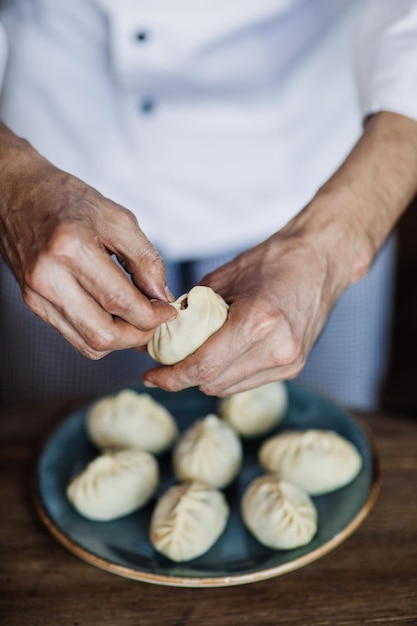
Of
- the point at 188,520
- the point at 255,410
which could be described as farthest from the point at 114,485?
the point at 255,410

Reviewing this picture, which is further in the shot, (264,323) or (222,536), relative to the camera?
(222,536)

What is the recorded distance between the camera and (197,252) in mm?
1286

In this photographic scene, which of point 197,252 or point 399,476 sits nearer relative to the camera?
point 399,476

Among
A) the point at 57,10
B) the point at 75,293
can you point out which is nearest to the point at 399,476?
the point at 75,293

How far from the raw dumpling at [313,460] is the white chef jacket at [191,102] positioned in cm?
43

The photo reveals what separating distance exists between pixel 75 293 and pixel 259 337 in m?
0.21

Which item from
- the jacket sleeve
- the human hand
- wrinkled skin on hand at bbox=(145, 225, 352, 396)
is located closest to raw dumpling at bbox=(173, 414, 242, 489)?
wrinkled skin on hand at bbox=(145, 225, 352, 396)

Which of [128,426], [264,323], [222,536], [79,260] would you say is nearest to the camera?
[79,260]

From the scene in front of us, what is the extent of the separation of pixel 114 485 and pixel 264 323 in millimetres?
306

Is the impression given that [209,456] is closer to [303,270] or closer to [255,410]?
[255,410]

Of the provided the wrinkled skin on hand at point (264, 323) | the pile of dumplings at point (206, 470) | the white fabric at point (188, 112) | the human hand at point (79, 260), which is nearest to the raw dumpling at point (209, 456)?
the pile of dumplings at point (206, 470)

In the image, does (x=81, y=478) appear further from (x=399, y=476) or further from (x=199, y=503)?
(x=399, y=476)

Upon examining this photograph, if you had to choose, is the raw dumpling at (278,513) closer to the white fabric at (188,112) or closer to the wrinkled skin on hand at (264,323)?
the wrinkled skin on hand at (264,323)

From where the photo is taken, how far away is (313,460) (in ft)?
3.10
